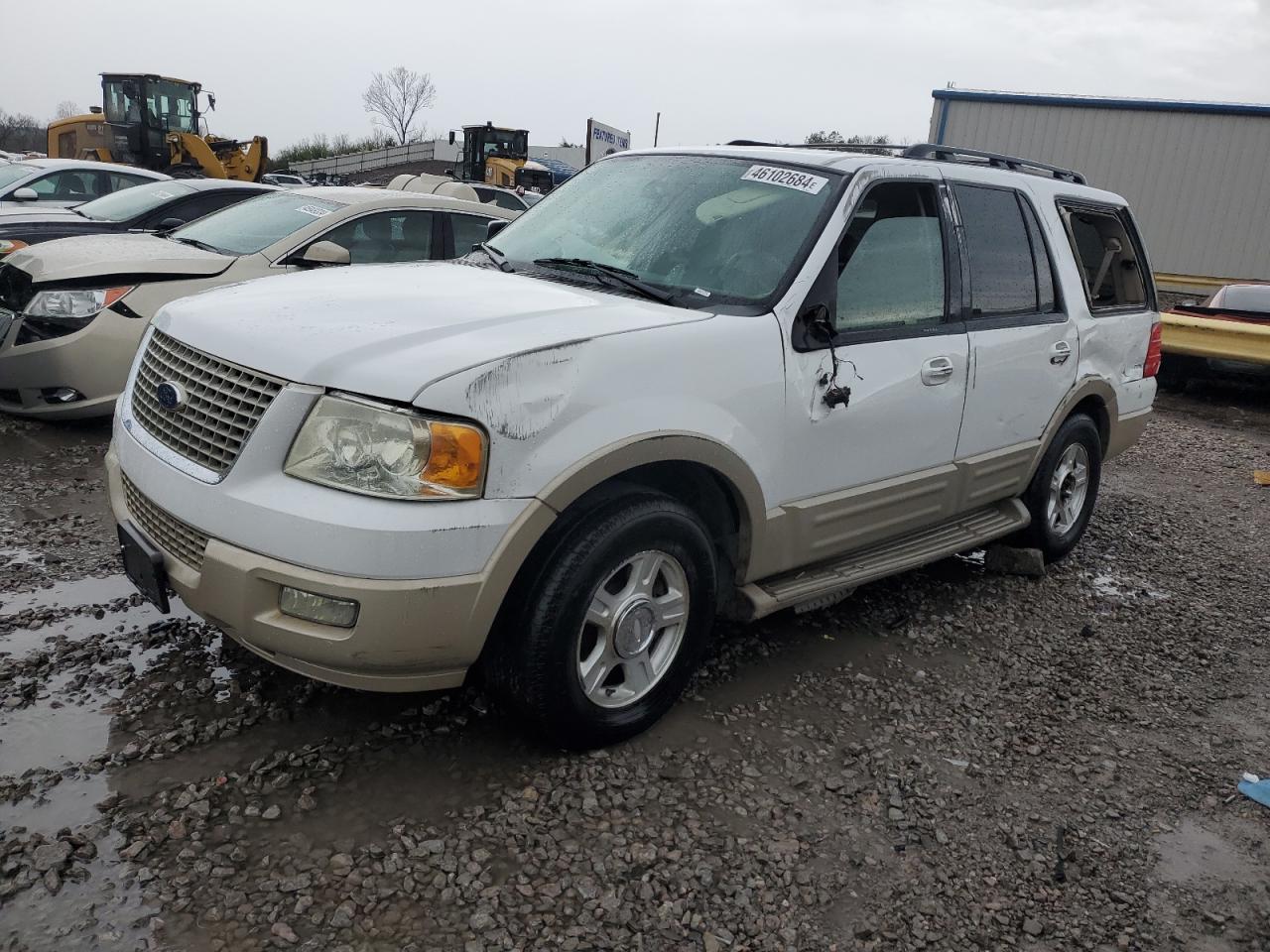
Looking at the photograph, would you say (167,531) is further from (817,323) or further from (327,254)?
(327,254)

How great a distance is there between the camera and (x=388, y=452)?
255cm

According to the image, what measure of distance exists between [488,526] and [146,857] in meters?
1.16

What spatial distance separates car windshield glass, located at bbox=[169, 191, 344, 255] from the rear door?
13.9 feet

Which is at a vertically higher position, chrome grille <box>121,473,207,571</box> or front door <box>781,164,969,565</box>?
front door <box>781,164,969,565</box>

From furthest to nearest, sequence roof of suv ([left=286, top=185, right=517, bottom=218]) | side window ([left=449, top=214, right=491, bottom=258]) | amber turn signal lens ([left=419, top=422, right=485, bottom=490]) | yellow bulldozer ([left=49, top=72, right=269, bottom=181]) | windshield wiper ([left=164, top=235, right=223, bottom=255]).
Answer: yellow bulldozer ([left=49, top=72, right=269, bottom=181])
side window ([left=449, top=214, right=491, bottom=258])
roof of suv ([left=286, top=185, right=517, bottom=218])
windshield wiper ([left=164, top=235, right=223, bottom=255])
amber turn signal lens ([left=419, top=422, right=485, bottom=490])

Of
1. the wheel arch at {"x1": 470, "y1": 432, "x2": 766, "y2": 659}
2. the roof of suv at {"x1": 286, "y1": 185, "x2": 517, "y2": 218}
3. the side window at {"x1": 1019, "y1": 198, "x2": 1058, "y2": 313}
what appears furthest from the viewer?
the roof of suv at {"x1": 286, "y1": 185, "x2": 517, "y2": 218}

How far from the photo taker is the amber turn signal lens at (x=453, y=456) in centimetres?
253

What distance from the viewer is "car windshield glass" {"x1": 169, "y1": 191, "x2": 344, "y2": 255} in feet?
21.2

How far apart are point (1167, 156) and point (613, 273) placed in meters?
20.7

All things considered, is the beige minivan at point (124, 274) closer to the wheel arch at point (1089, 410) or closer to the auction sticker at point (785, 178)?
the auction sticker at point (785, 178)

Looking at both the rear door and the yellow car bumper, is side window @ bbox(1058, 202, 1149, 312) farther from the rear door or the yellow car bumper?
the yellow car bumper

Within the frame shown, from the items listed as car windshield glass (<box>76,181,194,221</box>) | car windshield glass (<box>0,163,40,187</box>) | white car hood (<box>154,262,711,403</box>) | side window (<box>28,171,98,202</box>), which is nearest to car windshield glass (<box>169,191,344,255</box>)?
car windshield glass (<box>76,181,194,221</box>)

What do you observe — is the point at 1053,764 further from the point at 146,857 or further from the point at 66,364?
the point at 66,364

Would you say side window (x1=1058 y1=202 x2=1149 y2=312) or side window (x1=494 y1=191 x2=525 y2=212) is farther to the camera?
side window (x1=494 y1=191 x2=525 y2=212)
